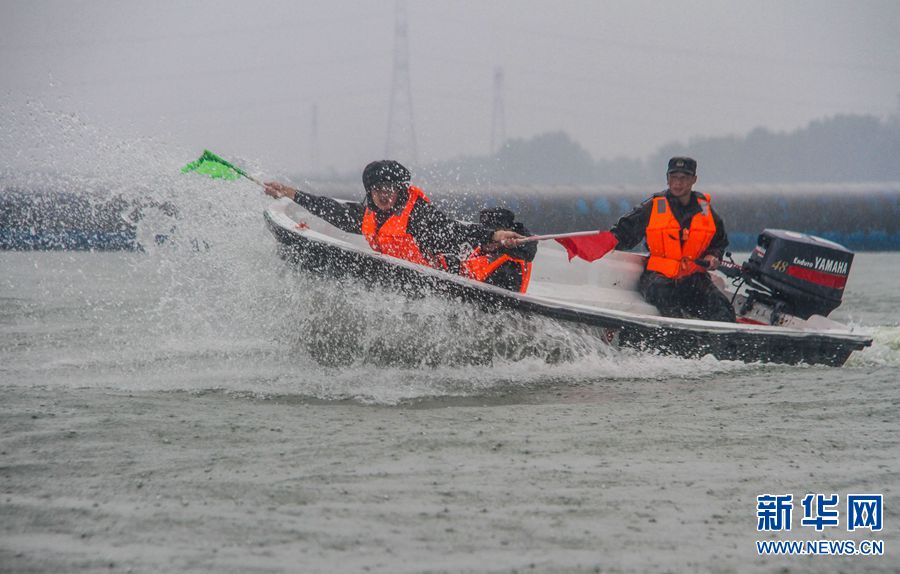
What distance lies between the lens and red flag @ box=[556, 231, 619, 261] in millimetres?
6023

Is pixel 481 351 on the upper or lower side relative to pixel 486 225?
lower

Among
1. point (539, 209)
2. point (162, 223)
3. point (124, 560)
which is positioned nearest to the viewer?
point (124, 560)

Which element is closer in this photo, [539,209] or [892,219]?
[539,209]

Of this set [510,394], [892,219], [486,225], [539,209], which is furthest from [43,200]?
[892,219]

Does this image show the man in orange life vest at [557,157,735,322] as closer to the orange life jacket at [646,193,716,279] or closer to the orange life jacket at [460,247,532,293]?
the orange life jacket at [646,193,716,279]

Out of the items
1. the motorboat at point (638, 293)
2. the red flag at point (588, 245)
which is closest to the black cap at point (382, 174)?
the motorboat at point (638, 293)

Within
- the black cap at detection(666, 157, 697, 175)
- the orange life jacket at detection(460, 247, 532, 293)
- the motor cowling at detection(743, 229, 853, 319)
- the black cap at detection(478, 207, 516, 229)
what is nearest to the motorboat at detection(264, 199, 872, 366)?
the motor cowling at detection(743, 229, 853, 319)

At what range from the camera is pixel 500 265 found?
18.9 feet

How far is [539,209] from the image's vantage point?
56.8 ft

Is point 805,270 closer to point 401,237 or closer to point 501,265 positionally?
point 501,265

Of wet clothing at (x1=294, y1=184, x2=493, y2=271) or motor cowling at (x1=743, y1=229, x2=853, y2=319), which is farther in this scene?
motor cowling at (x1=743, y1=229, x2=853, y2=319)

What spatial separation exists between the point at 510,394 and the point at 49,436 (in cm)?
218

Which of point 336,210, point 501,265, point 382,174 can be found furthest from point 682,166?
point 336,210

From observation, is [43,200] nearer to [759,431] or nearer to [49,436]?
[49,436]
